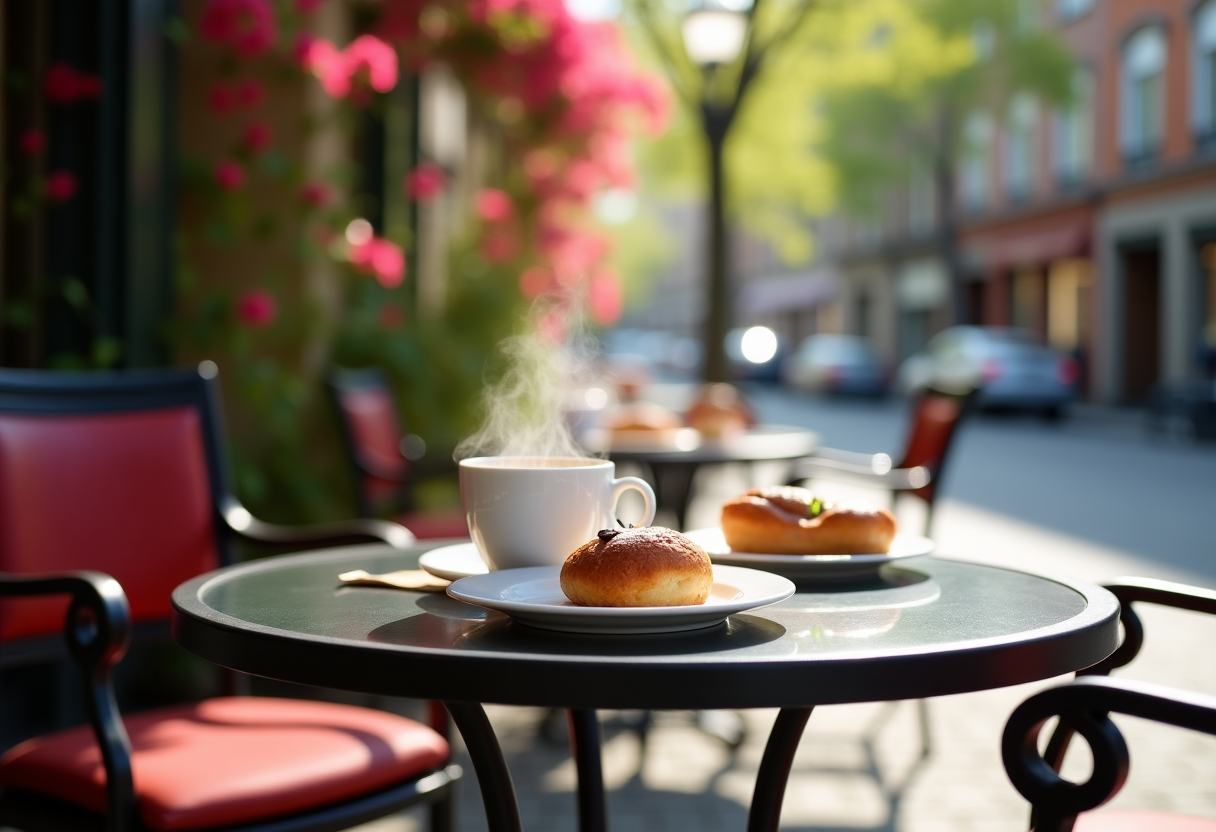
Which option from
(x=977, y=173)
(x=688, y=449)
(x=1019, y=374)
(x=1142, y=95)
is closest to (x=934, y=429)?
(x=688, y=449)

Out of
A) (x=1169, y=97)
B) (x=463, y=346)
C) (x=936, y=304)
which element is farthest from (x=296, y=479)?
(x=936, y=304)

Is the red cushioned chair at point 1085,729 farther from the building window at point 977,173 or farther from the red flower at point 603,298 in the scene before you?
the building window at point 977,173

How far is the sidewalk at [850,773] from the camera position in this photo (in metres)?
3.60

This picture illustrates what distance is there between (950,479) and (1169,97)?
48.1ft

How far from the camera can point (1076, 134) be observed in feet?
94.2

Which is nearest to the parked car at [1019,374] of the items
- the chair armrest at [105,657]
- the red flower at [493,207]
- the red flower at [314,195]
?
the red flower at [493,207]

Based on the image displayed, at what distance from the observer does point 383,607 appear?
65.0 inches

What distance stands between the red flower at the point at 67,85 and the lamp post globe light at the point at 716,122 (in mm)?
5139

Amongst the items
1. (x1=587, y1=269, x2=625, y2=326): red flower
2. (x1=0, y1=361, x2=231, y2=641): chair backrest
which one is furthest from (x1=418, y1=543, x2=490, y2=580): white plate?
(x1=587, y1=269, x2=625, y2=326): red flower

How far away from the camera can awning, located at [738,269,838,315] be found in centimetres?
4709

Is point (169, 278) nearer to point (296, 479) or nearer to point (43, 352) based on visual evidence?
point (43, 352)

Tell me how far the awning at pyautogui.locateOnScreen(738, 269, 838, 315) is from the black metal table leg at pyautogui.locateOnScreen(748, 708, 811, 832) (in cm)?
4446

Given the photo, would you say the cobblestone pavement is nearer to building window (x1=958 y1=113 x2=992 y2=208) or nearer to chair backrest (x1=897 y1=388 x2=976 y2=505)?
chair backrest (x1=897 y1=388 x2=976 y2=505)

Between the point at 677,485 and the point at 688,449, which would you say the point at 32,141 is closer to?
the point at 688,449
